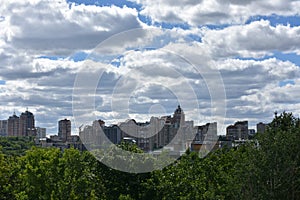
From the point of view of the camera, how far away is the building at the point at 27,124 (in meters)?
136

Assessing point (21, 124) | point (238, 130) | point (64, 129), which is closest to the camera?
point (238, 130)

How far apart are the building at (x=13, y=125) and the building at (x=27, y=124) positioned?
1.13 m

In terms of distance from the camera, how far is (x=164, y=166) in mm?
34000

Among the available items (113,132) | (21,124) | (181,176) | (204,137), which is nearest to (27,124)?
(21,124)

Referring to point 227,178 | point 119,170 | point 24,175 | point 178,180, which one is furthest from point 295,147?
point 24,175

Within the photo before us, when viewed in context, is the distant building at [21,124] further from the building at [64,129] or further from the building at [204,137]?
the building at [204,137]

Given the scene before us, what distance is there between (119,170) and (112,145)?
2.30 m

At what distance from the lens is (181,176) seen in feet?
107

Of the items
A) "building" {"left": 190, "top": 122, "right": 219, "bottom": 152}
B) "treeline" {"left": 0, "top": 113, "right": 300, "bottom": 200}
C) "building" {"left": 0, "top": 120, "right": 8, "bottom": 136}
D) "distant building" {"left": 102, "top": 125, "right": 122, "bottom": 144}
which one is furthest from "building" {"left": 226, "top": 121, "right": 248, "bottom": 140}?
"building" {"left": 0, "top": 120, "right": 8, "bottom": 136}

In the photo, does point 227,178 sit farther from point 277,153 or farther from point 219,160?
point 219,160

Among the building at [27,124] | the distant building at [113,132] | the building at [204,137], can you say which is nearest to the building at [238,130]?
the building at [204,137]

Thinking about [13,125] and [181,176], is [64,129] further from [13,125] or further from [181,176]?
[13,125]

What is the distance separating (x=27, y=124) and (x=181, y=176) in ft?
384

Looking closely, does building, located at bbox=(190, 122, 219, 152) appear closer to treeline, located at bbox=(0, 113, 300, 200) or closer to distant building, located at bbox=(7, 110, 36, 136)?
treeline, located at bbox=(0, 113, 300, 200)
